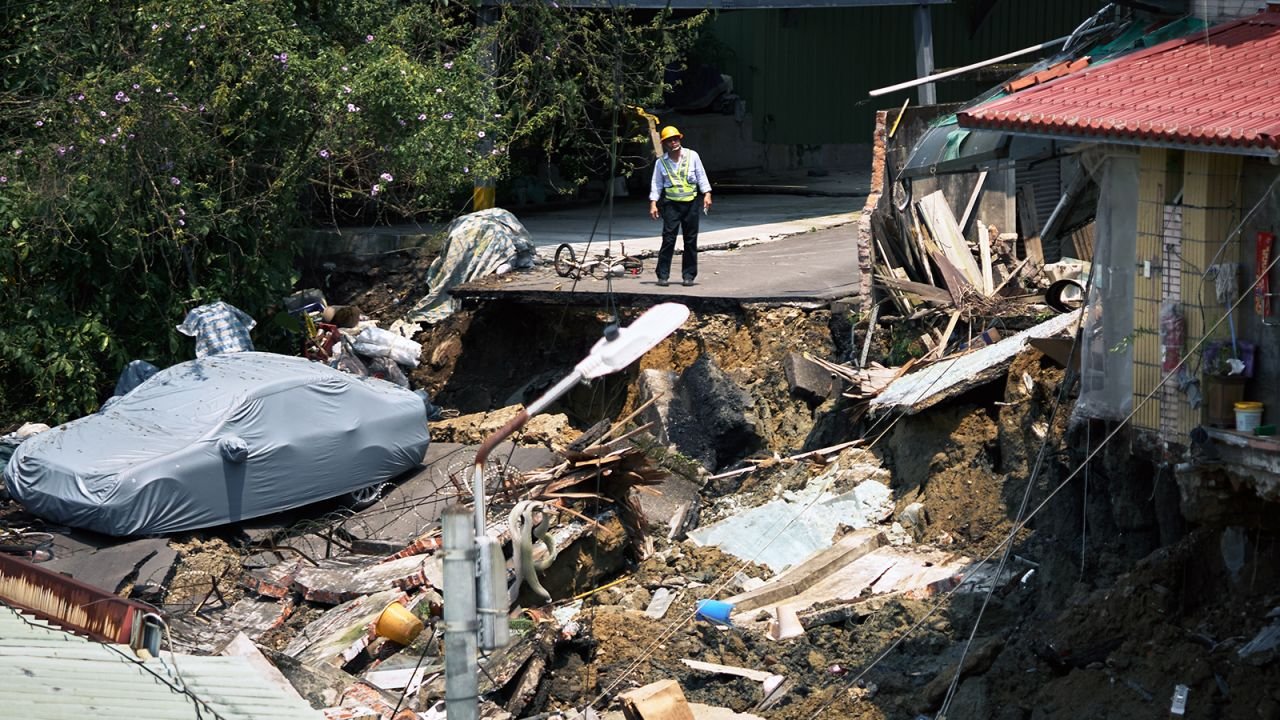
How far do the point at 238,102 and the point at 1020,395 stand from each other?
29.9 feet

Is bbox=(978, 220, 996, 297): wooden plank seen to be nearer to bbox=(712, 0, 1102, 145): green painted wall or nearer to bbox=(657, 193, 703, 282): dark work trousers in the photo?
bbox=(657, 193, 703, 282): dark work trousers

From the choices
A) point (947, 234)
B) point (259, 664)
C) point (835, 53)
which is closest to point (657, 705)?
point (259, 664)

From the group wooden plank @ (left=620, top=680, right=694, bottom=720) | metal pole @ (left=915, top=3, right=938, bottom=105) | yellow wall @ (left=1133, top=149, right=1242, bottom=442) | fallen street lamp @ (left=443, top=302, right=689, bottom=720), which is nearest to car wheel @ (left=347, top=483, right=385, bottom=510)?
wooden plank @ (left=620, top=680, right=694, bottom=720)

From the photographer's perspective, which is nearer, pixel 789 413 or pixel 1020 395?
pixel 1020 395

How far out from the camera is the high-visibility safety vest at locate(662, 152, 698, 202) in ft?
50.3

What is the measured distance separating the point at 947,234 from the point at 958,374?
2310mm

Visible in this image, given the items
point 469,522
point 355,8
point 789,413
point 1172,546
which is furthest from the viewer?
point 355,8

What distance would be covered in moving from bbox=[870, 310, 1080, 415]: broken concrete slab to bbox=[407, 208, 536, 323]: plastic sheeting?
17.8 ft

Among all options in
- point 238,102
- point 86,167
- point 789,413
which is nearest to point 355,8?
point 238,102

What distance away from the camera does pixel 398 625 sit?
11242mm

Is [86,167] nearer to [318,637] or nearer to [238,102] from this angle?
[238,102]

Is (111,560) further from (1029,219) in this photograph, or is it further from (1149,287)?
(1029,219)

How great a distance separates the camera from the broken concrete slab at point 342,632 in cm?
1124

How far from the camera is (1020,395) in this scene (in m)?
12.6
